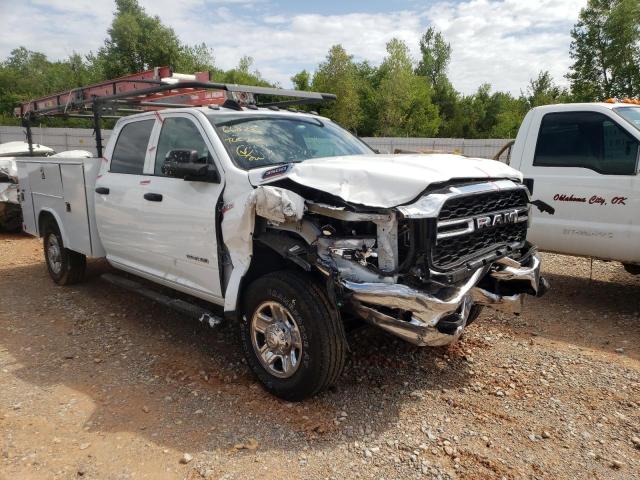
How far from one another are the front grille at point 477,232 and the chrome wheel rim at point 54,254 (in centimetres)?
496

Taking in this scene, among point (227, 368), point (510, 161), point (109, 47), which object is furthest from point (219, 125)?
point (109, 47)

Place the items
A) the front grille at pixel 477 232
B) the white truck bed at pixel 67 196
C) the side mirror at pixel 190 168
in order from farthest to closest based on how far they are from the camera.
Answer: the white truck bed at pixel 67 196, the side mirror at pixel 190 168, the front grille at pixel 477 232

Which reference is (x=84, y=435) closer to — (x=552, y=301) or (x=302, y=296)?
(x=302, y=296)

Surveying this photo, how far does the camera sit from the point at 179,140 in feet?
13.7

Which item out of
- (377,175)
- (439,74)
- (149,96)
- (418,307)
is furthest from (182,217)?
(439,74)

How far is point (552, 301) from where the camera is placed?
217 inches

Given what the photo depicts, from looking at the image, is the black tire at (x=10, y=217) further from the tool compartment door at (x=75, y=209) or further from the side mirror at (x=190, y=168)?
the side mirror at (x=190, y=168)

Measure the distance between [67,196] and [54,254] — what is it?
104cm

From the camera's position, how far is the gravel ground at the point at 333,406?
2770mm

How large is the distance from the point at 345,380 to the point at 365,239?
123 cm

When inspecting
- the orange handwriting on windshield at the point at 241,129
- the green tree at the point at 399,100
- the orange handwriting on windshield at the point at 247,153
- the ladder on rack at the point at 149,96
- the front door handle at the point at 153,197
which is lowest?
the front door handle at the point at 153,197

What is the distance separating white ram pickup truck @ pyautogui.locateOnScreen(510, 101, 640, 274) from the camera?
4.87m

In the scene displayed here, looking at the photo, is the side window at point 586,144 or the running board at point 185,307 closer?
the running board at point 185,307

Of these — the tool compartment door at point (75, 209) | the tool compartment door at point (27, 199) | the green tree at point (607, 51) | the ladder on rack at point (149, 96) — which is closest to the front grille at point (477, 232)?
the ladder on rack at point (149, 96)
